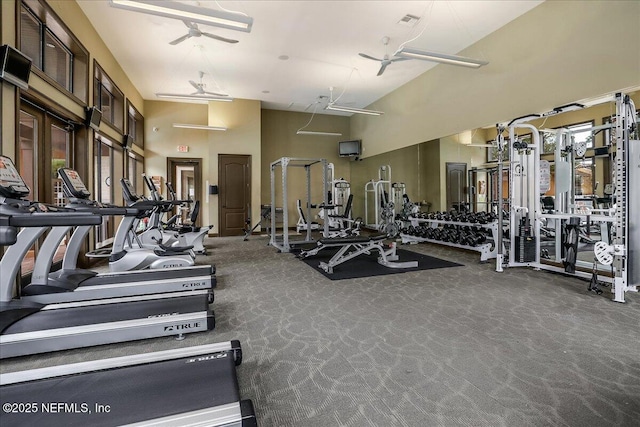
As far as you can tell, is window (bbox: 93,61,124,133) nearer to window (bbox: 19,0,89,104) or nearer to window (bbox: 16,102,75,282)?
window (bbox: 19,0,89,104)

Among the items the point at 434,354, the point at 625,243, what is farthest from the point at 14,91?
the point at 625,243

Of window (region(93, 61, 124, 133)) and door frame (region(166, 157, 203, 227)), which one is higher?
window (region(93, 61, 124, 133))

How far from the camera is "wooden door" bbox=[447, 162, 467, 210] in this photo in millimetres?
6562

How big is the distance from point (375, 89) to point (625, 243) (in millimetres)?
6470

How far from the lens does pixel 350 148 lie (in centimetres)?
1055

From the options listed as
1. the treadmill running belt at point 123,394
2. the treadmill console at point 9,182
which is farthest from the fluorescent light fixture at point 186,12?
the treadmill running belt at point 123,394

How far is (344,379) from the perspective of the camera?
185 centimetres

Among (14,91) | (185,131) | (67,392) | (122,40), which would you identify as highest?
(122,40)

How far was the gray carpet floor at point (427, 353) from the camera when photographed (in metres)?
1.58

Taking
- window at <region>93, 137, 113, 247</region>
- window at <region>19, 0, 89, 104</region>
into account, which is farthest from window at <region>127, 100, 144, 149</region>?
window at <region>19, 0, 89, 104</region>

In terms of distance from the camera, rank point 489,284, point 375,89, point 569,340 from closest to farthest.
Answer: point 569,340, point 489,284, point 375,89

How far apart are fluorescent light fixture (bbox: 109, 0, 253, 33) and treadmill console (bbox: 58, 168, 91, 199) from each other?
1.77 m

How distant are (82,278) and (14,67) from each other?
82.4 inches

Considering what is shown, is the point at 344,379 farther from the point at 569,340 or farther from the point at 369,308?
the point at 569,340
